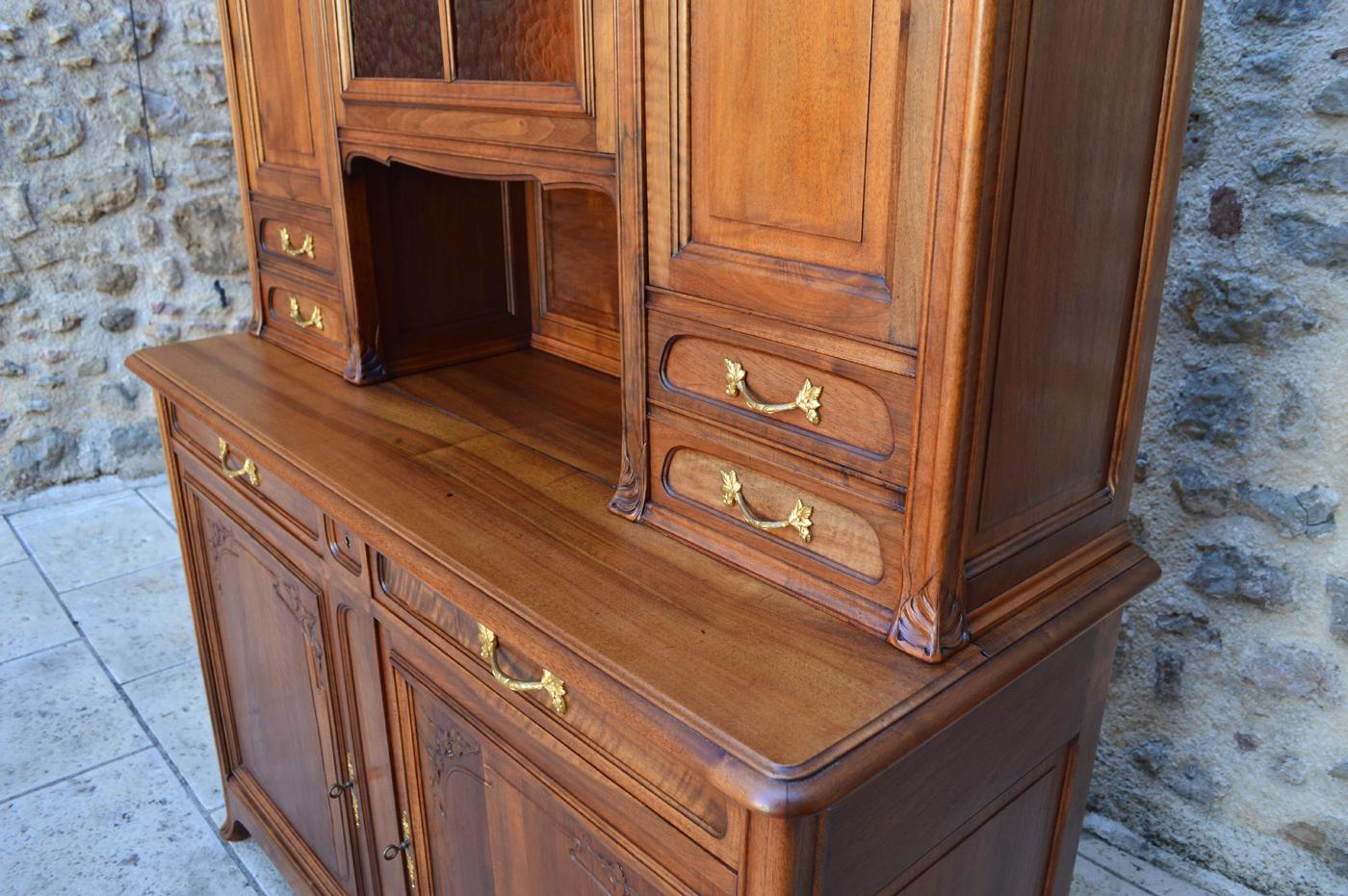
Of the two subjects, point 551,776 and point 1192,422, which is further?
point 1192,422

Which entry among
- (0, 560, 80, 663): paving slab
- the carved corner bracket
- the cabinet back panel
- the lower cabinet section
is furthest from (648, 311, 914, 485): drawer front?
(0, 560, 80, 663): paving slab

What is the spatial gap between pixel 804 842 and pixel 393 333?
121cm

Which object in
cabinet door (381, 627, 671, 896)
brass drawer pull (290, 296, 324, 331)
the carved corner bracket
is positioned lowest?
cabinet door (381, 627, 671, 896)

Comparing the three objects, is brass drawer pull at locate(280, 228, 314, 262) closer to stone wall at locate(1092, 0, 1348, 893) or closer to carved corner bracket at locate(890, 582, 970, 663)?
carved corner bracket at locate(890, 582, 970, 663)

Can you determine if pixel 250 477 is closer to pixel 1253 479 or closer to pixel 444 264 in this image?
pixel 444 264

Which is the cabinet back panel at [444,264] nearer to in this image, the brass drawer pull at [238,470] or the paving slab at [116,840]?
the brass drawer pull at [238,470]

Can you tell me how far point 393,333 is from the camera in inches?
70.1

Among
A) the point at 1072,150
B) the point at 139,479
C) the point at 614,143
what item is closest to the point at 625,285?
the point at 614,143

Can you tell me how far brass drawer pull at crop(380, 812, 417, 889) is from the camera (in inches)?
59.2

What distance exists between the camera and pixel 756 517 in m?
1.10

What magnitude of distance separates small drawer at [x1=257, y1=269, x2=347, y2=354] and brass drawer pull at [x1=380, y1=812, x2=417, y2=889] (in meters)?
0.80

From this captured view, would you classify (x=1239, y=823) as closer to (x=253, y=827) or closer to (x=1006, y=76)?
(x=1006, y=76)

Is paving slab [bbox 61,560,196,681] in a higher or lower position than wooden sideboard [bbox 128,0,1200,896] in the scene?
lower

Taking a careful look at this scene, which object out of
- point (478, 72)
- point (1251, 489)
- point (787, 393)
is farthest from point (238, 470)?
point (1251, 489)
